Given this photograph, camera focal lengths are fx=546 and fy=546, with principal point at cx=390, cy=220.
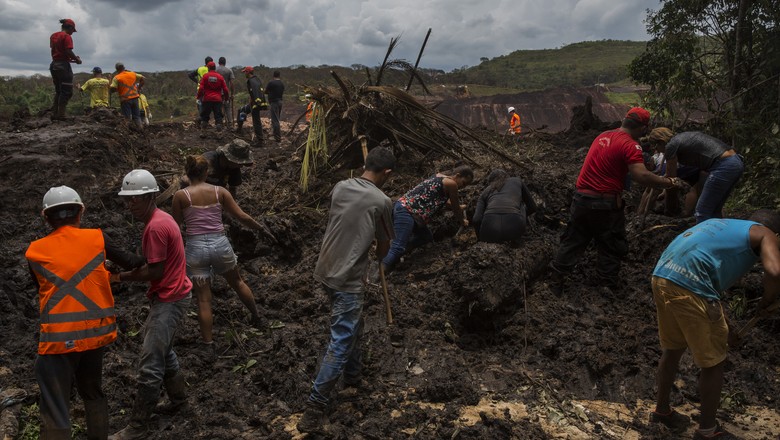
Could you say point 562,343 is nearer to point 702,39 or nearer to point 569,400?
point 569,400

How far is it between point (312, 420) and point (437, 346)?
4.94 feet

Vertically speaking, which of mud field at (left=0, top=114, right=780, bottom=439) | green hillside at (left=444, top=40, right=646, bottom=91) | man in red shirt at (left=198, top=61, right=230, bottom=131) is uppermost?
green hillside at (left=444, top=40, right=646, bottom=91)

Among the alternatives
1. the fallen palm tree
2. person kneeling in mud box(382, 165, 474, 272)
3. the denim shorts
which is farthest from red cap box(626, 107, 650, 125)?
the denim shorts

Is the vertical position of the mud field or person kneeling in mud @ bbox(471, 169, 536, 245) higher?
person kneeling in mud @ bbox(471, 169, 536, 245)

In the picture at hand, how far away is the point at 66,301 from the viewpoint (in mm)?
2977

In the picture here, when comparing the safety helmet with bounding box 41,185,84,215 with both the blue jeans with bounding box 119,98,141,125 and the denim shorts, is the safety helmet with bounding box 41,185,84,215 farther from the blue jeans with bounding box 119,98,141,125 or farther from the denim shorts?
the blue jeans with bounding box 119,98,141,125

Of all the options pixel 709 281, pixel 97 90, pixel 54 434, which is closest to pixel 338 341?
pixel 54 434

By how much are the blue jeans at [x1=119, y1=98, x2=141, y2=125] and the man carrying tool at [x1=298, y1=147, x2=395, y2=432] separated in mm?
9548

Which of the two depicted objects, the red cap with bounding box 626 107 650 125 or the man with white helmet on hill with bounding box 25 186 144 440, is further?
the red cap with bounding box 626 107 650 125

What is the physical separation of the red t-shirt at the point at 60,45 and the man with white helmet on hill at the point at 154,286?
7.58 m

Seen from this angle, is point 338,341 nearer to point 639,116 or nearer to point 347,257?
point 347,257

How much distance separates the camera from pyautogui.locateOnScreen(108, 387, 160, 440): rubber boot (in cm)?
342

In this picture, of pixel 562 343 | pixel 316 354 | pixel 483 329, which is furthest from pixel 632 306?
pixel 316 354

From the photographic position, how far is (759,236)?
122 inches
